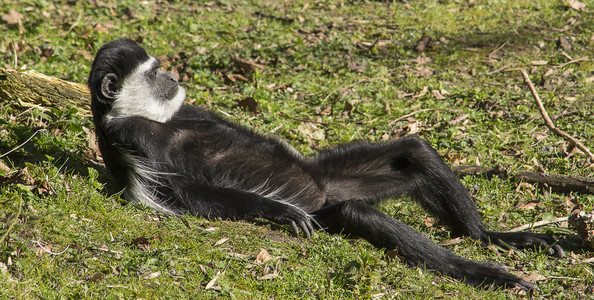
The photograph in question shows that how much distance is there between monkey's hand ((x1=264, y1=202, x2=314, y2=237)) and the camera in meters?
4.59

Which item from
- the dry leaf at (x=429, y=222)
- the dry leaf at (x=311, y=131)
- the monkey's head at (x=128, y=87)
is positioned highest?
the monkey's head at (x=128, y=87)

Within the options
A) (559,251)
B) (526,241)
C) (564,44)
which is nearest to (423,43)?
(564,44)

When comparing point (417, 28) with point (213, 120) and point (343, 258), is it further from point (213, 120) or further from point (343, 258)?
point (343, 258)

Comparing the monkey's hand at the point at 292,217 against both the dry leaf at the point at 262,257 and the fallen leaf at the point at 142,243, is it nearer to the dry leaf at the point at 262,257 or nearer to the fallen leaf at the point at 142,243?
the dry leaf at the point at 262,257

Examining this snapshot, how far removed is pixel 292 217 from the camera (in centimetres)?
462

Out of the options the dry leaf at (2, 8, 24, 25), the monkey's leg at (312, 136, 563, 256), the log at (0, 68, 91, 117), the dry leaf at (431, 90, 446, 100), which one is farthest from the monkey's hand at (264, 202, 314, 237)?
the dry leaf at (2, 8, 24, 25)

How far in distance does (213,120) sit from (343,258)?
1.99m

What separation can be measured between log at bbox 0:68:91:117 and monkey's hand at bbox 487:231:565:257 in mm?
4400

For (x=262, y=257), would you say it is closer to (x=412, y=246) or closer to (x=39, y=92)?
(x=412, y=246)

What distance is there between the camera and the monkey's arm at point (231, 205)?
15.3ft

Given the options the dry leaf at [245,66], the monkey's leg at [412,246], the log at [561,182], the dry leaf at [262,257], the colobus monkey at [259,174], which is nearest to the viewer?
the dry leaf at [262,257]

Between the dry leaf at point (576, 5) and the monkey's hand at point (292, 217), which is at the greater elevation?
the dry leaf at point (576, 5)

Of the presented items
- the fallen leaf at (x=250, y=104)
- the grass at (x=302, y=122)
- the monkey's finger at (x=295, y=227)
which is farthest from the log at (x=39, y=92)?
the monkey's finger at (x=295, y=227)

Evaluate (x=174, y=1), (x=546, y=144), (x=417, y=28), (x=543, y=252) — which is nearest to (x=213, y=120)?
(x=543, y=252)
